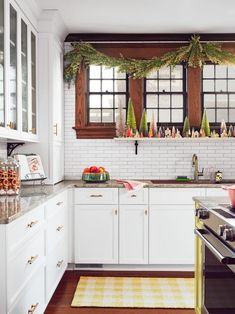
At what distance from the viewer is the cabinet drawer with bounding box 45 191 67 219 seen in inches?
140

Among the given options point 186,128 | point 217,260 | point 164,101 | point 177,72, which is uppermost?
point 177,72

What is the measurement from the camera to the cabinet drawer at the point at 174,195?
4.69 metres

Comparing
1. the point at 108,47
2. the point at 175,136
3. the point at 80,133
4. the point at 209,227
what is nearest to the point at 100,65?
the point at 108,47

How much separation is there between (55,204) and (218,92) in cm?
256

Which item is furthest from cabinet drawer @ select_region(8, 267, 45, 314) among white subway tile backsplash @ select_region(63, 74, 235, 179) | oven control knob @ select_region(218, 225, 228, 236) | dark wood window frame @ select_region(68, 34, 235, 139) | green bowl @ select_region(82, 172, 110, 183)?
dark wood window frame @ select_region(68, 34, 235, 139)

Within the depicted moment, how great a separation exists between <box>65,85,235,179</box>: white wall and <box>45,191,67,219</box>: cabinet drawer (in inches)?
37.3

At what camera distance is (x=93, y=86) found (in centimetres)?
543

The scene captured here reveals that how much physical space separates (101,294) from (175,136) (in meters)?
2.05

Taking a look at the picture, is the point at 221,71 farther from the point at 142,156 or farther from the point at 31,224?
the point at 31,224

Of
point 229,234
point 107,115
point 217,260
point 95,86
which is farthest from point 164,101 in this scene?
point 229,234

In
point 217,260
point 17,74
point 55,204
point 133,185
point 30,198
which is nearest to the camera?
point 217,260

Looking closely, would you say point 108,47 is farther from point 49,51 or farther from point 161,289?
point 161,289

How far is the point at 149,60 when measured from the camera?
525cm

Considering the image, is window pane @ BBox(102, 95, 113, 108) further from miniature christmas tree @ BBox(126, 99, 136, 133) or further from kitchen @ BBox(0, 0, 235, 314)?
miniature christmas tree @ BBox(126, 99, 136, 133)
